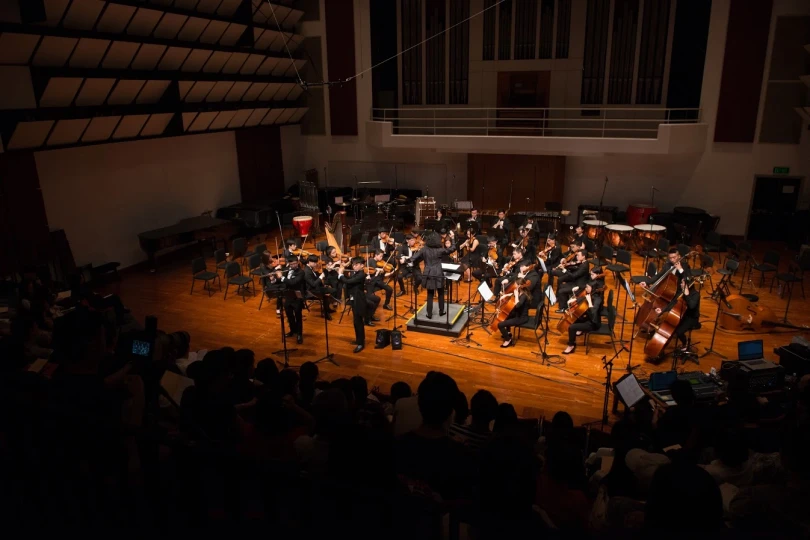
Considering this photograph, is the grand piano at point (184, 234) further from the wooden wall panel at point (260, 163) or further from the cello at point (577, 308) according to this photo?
the cello at point (577, 308)

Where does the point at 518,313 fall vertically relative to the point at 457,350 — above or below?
above

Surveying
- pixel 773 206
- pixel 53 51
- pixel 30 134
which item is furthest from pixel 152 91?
pixel 773 206

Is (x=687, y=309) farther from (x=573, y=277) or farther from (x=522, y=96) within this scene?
(x=522, y=96)

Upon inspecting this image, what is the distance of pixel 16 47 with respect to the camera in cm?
812

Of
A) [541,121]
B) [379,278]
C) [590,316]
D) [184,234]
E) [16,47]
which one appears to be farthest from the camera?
[541,121]

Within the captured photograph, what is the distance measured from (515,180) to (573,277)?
747 cm

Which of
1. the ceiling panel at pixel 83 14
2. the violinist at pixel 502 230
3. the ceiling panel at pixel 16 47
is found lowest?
the violinist at pixel 502 230

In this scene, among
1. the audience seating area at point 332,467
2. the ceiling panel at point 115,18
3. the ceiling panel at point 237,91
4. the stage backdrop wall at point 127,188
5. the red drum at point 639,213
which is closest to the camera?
the audience seating area at point 332,467

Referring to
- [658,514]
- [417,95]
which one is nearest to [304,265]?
[658,514]

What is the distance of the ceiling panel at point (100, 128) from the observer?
9.97m

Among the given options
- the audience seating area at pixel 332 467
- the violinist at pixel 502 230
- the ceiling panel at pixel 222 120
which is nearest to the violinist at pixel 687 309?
the audience seating area at pixel 332 467

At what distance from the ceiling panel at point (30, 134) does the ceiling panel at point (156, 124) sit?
7.52 ft

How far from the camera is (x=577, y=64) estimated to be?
1452 centimetres

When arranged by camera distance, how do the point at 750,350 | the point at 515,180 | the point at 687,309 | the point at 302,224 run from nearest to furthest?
the point at 750,350
the point at 687,309
the point at 302,224
the point at 515,180
